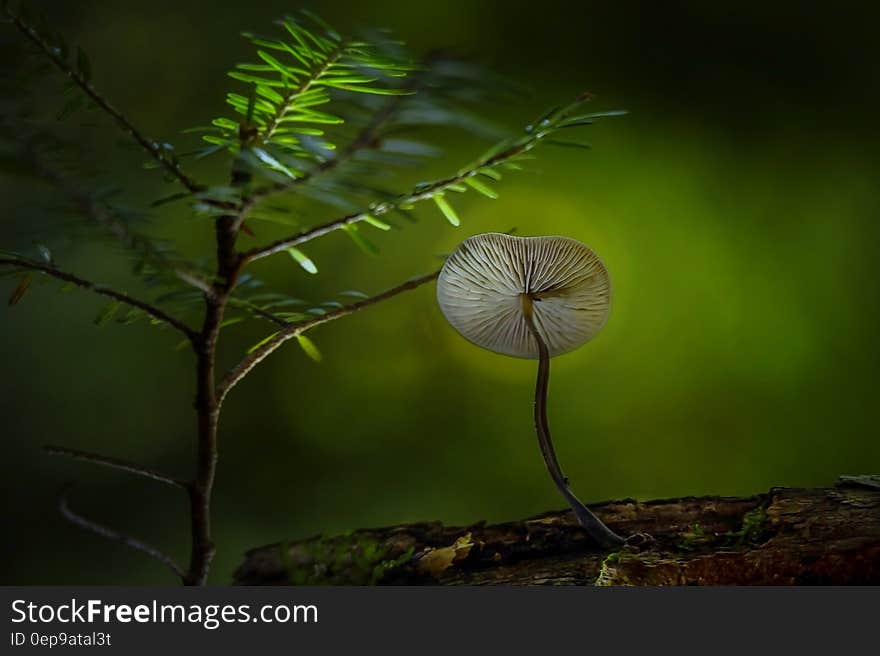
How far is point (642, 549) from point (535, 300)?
1.05 feet

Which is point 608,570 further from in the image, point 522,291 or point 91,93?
point 91,93

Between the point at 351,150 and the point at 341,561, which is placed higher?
the point at 351,150

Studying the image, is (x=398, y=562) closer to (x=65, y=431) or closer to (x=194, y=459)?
(x=194, y=459)

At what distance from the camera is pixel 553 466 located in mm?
746

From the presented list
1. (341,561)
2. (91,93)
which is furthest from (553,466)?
(91,93)

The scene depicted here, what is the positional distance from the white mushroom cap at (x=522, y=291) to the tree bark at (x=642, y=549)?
224 mm

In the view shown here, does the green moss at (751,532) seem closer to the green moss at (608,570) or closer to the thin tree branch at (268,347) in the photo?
the green moss at (608,570)

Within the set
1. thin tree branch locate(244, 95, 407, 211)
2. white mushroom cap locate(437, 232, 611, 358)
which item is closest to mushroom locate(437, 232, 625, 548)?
white mushroom cap locate(437, 232, 611, 358)

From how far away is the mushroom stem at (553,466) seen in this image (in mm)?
713

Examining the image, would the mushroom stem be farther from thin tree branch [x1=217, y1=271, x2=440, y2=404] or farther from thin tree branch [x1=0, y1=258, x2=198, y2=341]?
thin tree branch [x1=0, y1=258, x2=198, y2=341]

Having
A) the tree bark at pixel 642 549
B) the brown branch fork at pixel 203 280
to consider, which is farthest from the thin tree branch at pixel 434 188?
the tree bark at pixel 642 549

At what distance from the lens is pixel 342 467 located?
1.16 meters

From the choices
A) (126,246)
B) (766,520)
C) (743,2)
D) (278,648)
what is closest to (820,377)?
(766,520)

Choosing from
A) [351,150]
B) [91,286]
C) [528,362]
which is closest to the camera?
[351,150]
